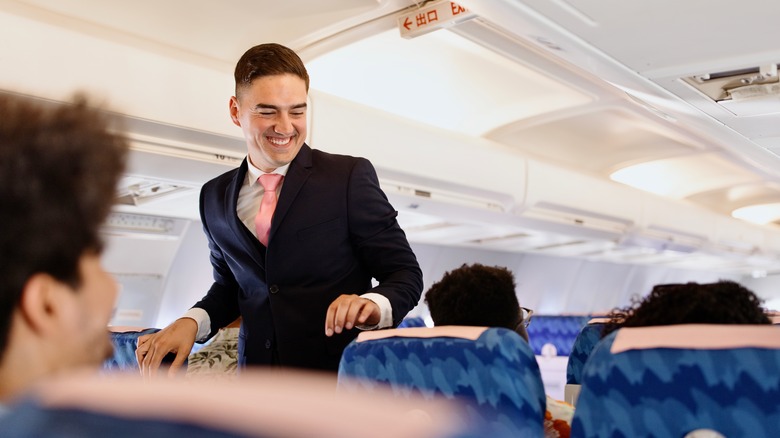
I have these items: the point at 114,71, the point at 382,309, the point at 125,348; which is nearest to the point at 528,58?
the point at 114,71

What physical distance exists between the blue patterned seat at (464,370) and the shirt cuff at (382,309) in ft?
0.16

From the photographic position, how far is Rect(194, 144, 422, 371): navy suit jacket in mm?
2359

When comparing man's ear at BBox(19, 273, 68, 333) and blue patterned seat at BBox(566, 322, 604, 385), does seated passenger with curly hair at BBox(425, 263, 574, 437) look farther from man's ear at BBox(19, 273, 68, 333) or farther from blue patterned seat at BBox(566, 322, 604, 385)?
man's ear at BBox(19, 273, 68, 333)

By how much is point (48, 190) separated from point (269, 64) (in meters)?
1.93

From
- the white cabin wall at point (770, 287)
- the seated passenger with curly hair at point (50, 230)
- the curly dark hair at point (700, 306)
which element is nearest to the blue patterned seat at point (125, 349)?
the curly dark hair at point (700, 306)

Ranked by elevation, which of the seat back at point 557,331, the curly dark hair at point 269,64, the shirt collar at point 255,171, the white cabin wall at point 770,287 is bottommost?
the seat back at point 557,331

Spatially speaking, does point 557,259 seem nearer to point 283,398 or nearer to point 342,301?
Answer: point 342,301

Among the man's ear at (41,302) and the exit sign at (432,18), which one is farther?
the exit sign at (432,18)

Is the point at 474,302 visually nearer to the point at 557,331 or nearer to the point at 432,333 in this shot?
the point at 432,333

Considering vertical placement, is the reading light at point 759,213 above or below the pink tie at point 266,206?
above

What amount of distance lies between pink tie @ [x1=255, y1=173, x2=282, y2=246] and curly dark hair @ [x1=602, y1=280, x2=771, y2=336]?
111cm

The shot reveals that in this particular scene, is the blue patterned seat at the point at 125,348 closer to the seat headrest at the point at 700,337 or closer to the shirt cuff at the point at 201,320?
the shirt cuff at the point at 201,320

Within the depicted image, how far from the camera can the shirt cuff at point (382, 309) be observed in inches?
81.0

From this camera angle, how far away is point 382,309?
207 cm
